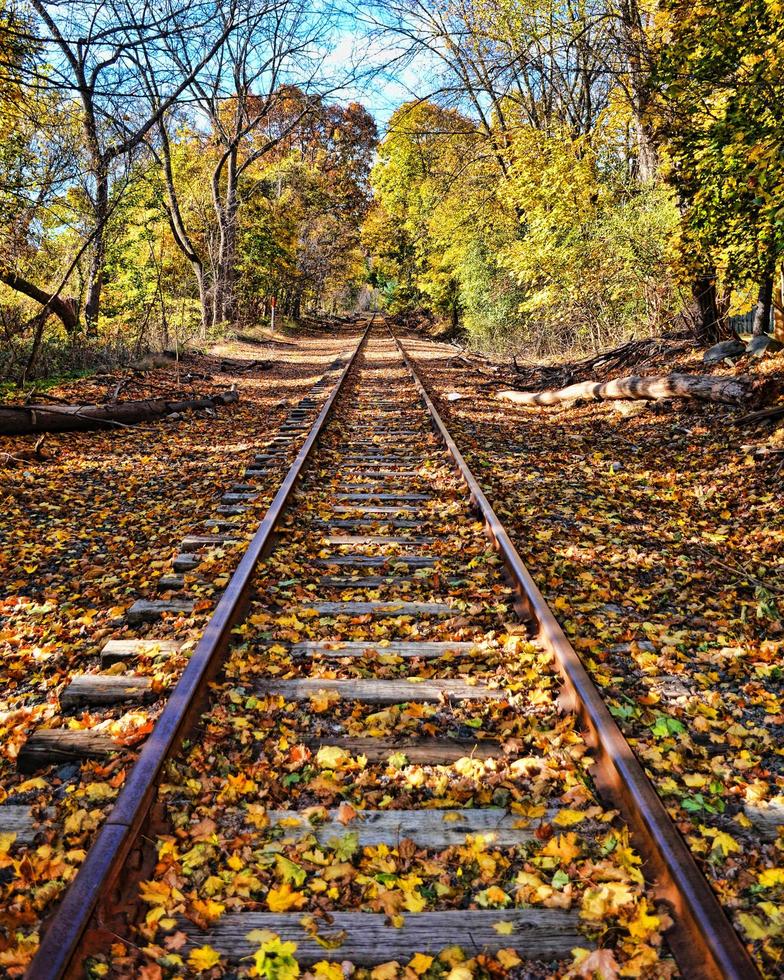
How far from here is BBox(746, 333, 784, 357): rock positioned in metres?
9.02

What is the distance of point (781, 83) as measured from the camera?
5.89 m

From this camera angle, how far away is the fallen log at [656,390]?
834cm

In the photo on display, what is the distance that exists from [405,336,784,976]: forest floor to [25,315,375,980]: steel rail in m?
2.00

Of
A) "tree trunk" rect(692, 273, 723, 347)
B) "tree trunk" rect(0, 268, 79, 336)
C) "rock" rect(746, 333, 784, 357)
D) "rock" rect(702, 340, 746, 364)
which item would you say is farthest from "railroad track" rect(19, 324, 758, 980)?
"tree trunk" rect(0, 268, 79, 336)

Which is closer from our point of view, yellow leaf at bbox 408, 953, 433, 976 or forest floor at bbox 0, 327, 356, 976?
yellow leaf at bbox 408, 953, 433, 976

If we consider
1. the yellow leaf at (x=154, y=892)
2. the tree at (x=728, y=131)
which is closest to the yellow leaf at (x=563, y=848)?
the yellow leaf at (x=154, y=892)

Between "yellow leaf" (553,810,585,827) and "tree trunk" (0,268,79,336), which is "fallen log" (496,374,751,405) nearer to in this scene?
"yellow leaf" (553,810,585,827)

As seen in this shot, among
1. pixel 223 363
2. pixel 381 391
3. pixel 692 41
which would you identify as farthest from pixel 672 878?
pixel 223 363

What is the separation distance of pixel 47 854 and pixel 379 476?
5205 millimetres

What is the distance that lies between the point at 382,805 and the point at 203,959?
33.3 inches

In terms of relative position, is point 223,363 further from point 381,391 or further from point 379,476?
point 379,476

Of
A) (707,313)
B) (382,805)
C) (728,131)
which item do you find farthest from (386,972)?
(707,313)

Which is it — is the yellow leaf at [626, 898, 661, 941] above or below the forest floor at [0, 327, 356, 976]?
below

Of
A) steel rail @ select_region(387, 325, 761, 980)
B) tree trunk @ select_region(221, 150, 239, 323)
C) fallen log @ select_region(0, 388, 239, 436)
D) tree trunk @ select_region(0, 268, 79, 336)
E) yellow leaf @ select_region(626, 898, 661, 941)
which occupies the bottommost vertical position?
yellow leaf @ select_region(626, 898, 661, 941)
